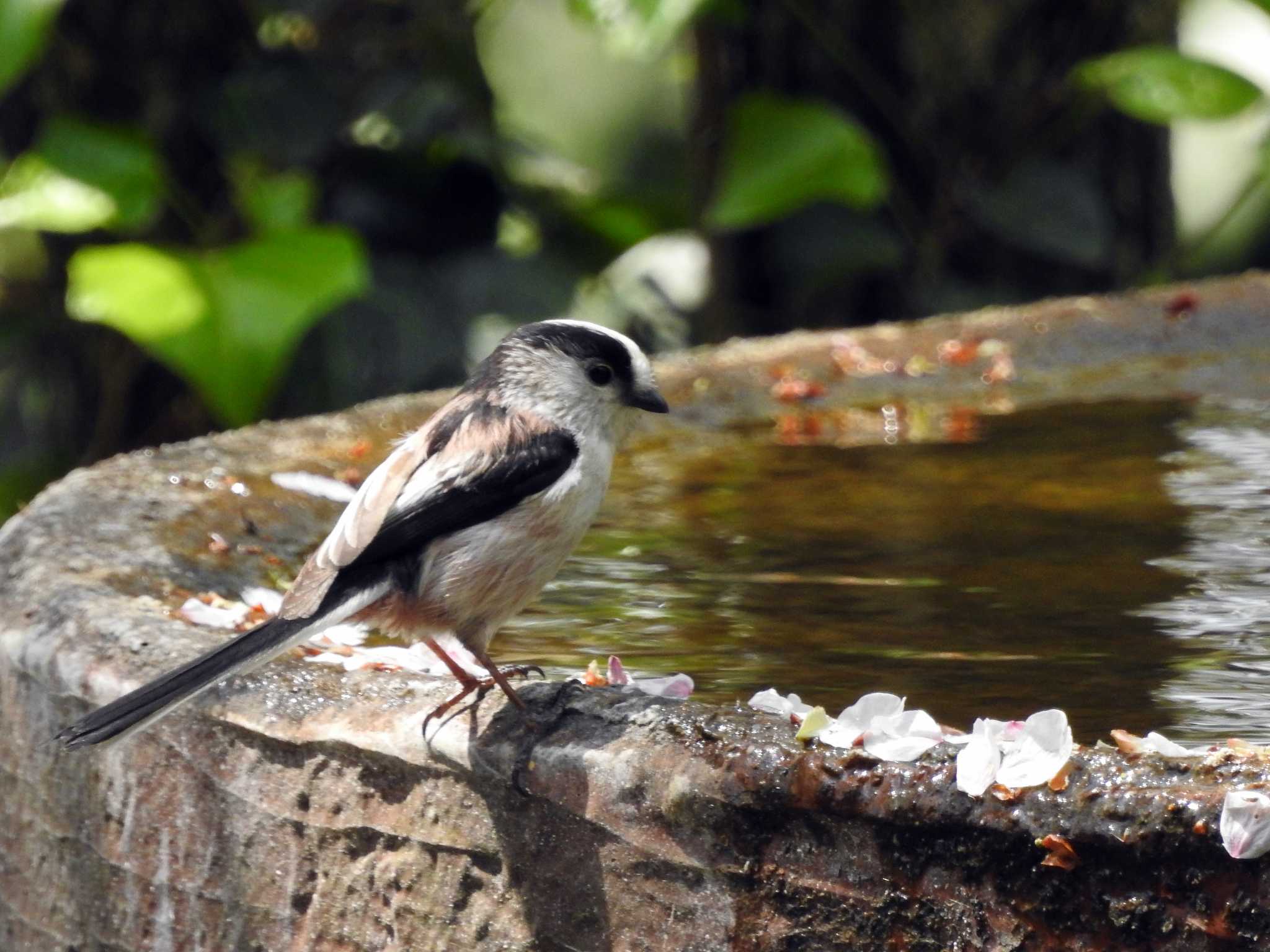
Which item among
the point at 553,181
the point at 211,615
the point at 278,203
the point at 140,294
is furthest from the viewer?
the point at 553,181

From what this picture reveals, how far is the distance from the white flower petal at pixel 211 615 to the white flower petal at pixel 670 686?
22.9 inches

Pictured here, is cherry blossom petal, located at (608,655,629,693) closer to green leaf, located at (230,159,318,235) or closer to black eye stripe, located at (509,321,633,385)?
black eye stripe, located at (509,321,633,385)

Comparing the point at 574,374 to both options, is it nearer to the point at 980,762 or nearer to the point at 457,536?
the point at 457,536

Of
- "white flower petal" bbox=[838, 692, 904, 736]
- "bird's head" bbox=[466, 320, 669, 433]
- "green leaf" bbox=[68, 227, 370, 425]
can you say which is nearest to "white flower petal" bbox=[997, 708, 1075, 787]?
"white flower petal" bbox=[838, 692, 904, 736]

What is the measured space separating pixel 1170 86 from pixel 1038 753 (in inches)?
149

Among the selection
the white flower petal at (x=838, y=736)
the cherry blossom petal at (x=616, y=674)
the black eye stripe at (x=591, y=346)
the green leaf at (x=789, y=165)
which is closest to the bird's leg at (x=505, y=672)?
the cherry blossom petal at (x=616, y=674)

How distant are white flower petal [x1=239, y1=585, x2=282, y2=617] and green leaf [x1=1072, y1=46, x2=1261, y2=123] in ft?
10.4

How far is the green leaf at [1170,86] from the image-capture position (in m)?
4.79

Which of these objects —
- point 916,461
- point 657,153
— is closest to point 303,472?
point 916,461

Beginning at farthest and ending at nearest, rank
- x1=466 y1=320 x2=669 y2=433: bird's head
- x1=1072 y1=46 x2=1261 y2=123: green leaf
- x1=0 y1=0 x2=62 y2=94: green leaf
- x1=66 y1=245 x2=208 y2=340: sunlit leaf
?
x1=1072 y1=46 x2=1261 y2=123: green leaf → x1=0 y1=0 x2=62 y2=94: green leaf → x1=66 y1=245 x2=208 y2=340: sunlit leaf → x1=466 y1=320 x2=669 y2=433: bird's head

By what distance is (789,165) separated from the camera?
16.5ft

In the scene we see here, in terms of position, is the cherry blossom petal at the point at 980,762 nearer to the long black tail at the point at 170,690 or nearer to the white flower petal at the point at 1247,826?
the white flower petal at the point at 1247,826

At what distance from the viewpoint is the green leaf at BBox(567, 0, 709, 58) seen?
4.61 m

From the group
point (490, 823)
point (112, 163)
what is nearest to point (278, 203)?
point (112, 163)
